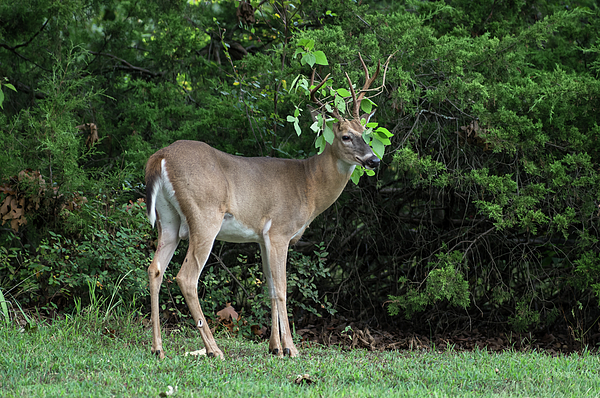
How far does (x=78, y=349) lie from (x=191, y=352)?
0.89 meters

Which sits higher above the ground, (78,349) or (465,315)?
(78,349)

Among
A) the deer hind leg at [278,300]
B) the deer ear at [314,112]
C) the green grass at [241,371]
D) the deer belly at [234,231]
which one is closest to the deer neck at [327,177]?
the deer ear at [314,112]

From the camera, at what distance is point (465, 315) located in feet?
25.4

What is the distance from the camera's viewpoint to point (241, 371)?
14.5 ft

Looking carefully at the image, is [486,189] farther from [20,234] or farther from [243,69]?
[20,234]

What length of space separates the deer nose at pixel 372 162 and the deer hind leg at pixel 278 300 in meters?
1.02

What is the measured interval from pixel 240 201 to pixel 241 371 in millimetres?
1529

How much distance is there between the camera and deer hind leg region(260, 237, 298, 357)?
17.6 feet

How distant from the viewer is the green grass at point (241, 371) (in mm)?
3848

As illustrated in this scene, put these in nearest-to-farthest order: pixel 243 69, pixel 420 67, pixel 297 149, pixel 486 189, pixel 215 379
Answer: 1. pixel 215 379
2. pixel 486 189
3. pixel 420 67
4. pixel 297 149
5. pixel 243 69

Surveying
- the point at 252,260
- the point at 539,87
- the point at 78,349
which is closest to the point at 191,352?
the point at 78,349

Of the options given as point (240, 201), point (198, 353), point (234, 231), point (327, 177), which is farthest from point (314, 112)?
point (198, 353)

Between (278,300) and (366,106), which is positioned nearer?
(278,300)

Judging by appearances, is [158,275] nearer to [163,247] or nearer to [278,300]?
[163,247]
